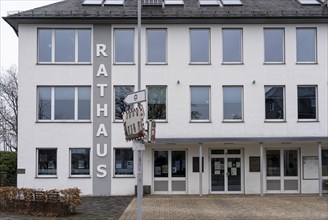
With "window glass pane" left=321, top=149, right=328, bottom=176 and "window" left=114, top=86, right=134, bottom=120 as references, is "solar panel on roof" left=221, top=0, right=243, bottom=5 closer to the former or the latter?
"window" left=114, top=86, right=134, bottom=120

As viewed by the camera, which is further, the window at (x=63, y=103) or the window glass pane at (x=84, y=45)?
the window glass pane at (x=84, y=45)

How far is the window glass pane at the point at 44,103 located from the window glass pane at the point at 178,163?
655 cm

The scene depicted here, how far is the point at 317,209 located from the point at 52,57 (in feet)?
47.1

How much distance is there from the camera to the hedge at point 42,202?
17.0m

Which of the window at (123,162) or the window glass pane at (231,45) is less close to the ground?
the window glass pane at (231,45)

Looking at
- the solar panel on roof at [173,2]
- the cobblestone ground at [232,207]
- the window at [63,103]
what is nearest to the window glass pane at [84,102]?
the window at [63,103]

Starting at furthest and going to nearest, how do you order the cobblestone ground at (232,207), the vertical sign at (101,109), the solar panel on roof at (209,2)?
the solar panel on roof at (209,2) < the vertical sign at (101,109) < the cobblestone ground at (232,207)

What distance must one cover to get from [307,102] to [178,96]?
6476 mm

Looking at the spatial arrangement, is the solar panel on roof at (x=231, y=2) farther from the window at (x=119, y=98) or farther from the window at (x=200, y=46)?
the window at (x=119, y=98)

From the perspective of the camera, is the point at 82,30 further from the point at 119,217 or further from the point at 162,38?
the point at 119,217

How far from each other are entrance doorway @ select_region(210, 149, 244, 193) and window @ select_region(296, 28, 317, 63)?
5876 millimetres

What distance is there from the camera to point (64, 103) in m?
25.2

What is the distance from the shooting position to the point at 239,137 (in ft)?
80.3

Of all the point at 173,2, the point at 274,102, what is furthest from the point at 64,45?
the point at 274,102
